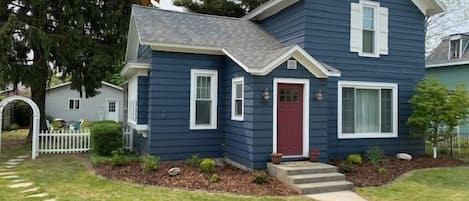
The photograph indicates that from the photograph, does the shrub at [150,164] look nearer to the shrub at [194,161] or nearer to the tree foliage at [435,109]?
the shrub at [194,161]

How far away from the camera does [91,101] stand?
96.7ft

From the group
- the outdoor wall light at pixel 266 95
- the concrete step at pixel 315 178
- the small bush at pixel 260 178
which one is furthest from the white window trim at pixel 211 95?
the concrete step at pixel 315 178

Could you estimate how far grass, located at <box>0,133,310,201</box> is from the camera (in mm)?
6863

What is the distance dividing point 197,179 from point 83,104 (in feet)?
78.0

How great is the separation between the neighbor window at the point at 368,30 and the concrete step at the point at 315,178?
15.4ft

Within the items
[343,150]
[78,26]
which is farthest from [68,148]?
[343,150]

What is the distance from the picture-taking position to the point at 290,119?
9438 millimetres

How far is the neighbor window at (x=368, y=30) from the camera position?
1138 cm

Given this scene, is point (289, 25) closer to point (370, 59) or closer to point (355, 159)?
point (370, 59)

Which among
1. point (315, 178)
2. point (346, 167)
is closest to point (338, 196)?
point (315, 178)

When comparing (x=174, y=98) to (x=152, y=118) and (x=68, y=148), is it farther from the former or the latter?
(x=68, y=148)

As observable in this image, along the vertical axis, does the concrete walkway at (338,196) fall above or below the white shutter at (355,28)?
below

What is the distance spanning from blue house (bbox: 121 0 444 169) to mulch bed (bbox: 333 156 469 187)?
31.9 inches

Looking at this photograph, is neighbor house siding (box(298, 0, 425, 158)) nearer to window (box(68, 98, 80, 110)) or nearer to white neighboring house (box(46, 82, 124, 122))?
white neighboring house (box(46, 82, 124, 122))
